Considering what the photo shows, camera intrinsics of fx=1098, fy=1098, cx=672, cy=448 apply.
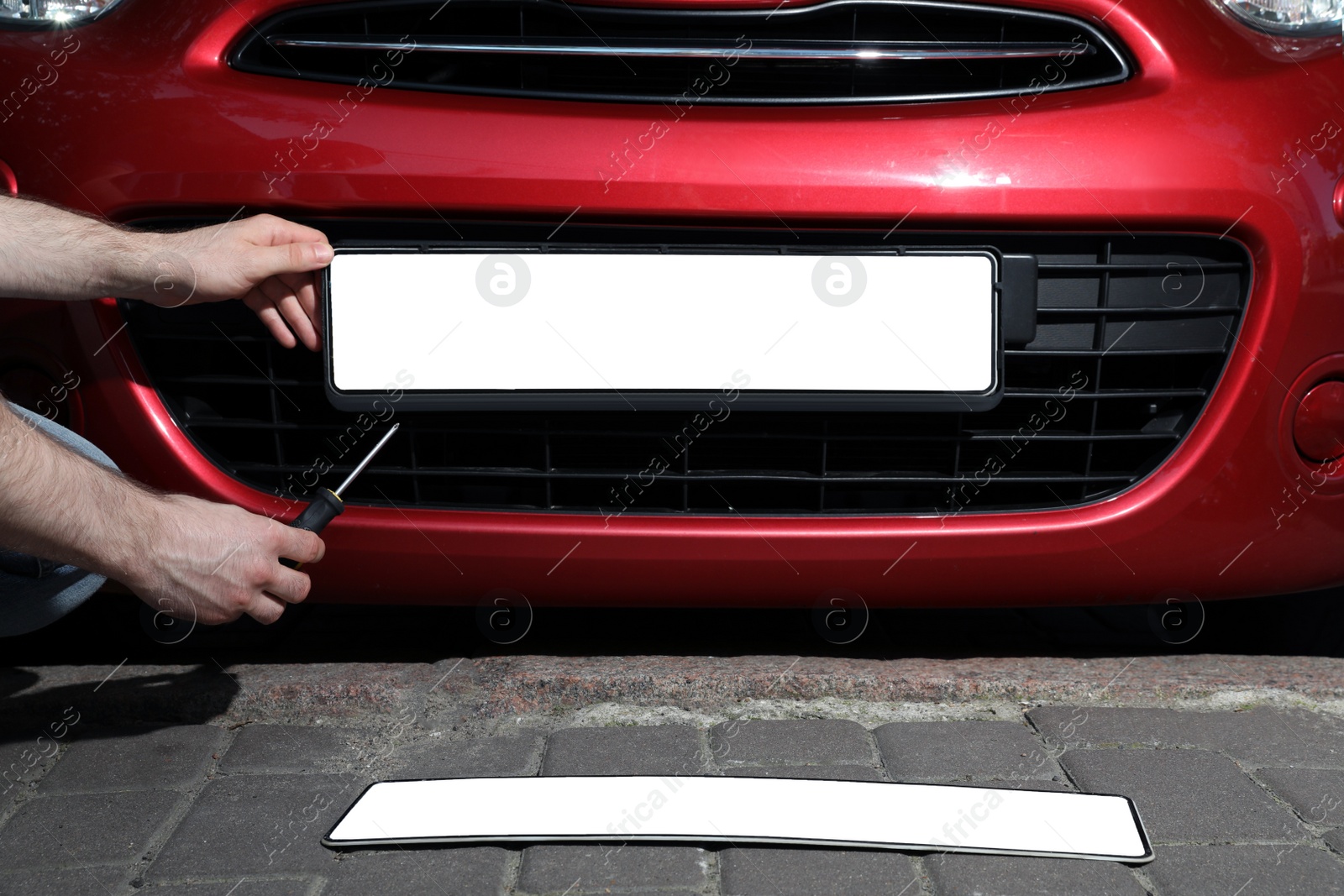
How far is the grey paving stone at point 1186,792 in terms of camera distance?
138 cm

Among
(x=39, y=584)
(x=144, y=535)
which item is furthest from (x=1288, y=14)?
(x=39, y=584)

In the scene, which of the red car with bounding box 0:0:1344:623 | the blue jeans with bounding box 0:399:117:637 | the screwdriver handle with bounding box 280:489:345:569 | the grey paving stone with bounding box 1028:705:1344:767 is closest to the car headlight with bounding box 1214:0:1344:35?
the red car with bounding box 0:0:1344:623

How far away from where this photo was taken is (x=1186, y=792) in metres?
1.47

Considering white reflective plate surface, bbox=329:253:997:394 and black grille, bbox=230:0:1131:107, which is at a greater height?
black grille, bbox=230:0:1131:107

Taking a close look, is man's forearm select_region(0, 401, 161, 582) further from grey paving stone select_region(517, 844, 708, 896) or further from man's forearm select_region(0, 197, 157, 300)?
grey paving stone select_region(517, 844, 708, 896)

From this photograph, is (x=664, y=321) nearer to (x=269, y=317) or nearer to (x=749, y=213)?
(x=749, y=213)

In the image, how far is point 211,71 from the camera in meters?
1.51

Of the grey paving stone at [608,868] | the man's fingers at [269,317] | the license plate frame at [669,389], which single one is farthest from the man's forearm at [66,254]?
the grey paving stone at [608,868]

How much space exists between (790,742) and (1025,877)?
41cm

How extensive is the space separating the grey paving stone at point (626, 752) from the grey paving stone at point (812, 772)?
6 cm

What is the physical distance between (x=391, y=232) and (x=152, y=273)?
0.32 metres

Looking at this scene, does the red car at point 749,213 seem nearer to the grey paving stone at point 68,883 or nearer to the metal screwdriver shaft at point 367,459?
the metal screwdriver shaft at point 367,459

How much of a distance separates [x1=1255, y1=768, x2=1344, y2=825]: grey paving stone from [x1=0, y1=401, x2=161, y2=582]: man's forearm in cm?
149

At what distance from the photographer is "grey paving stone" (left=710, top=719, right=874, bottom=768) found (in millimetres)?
1563
